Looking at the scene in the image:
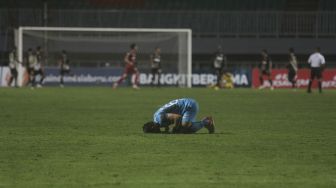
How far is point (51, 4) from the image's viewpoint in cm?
5256

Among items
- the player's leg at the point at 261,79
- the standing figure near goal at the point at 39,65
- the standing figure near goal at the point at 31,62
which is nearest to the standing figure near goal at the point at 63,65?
the standing figure near goal at the point at 39,65

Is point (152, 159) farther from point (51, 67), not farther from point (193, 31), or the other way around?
point (193, 31)

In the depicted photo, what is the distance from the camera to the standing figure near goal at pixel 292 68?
4340 cm

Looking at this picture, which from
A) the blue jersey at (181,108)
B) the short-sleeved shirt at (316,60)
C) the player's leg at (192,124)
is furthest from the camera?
the short-sleeved shirt at (316,60)

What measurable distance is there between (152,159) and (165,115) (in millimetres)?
3907

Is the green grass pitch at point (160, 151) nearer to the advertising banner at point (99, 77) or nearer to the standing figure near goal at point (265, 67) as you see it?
the standing figure near goal at point (265, 67)

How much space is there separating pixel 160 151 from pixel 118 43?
1336 inches

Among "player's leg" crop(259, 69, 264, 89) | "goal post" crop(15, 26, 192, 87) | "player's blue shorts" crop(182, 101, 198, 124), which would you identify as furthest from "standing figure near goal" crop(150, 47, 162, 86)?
"player's blue shorts" crop(182, 101, 198, 124)

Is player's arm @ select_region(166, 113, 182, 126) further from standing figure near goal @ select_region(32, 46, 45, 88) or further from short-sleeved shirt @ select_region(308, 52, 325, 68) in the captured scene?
standing figure near goal @ select_region(32, 46, 45, 88)

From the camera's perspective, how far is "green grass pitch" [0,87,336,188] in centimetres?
1013

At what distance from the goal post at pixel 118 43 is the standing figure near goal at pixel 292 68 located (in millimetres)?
5237

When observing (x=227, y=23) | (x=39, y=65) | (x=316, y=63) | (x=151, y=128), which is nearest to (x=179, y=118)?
(x=151, y=128)

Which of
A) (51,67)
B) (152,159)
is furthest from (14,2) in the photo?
(152,159)

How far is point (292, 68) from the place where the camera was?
43750 millimetres
